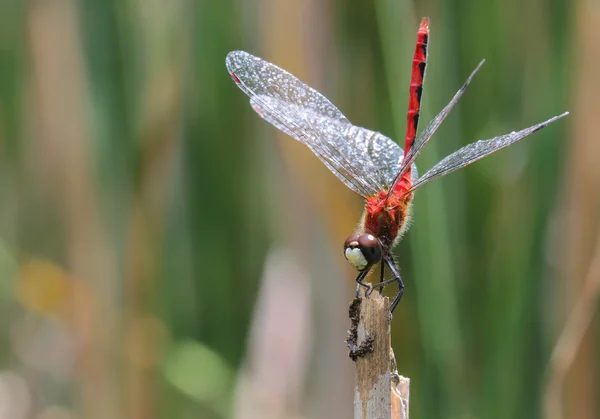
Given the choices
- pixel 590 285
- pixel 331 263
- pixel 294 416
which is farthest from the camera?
pixel 294 416

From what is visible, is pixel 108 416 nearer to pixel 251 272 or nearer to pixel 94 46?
pixel 251 272

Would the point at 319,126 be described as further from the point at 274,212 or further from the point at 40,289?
the point at 40,289

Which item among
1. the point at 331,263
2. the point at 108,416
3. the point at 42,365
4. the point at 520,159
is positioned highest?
the point at 520,159

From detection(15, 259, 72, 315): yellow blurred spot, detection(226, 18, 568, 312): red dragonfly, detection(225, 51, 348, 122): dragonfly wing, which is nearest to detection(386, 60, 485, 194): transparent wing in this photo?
detection(226, 18, 568, 312): red dragonfly

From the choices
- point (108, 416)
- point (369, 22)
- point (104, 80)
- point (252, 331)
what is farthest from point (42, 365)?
point (369, 22)

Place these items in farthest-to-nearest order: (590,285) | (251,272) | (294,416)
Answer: (251,272) < (294,416) < (590,285)

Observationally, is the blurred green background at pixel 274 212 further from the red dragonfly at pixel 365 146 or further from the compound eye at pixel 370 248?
the compound eye at pixel 370 248

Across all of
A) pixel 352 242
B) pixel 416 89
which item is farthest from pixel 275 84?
pixel 352 242
